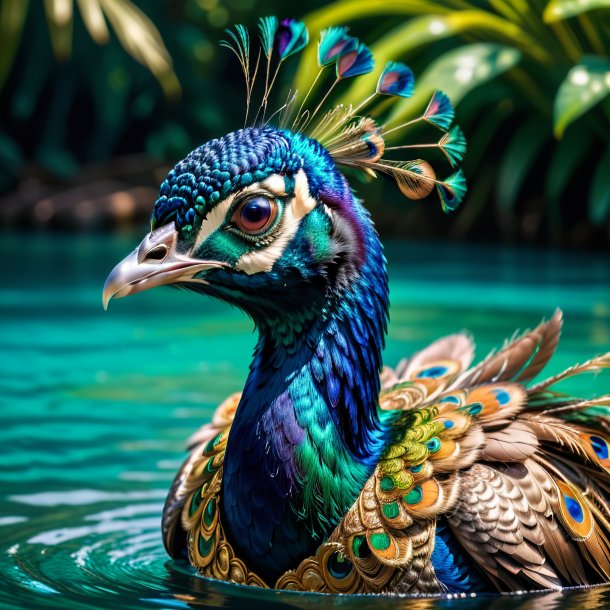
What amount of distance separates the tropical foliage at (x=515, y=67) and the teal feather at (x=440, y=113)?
4.94 meters

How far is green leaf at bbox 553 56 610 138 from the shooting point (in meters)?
9.53

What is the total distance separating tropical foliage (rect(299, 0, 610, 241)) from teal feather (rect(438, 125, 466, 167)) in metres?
4.93

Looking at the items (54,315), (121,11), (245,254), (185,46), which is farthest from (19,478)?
(185,46)

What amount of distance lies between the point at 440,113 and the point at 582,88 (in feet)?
21.5

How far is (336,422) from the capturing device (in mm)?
3516

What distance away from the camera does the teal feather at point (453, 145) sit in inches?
143

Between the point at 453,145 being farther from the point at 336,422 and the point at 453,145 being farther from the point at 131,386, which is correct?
the point at 131,386

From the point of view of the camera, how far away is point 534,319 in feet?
31.8

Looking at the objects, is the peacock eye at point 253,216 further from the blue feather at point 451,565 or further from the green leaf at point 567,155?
the green leaf at point 567,155

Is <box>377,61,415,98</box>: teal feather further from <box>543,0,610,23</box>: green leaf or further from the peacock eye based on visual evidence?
<box>543,0,610,23</box>: green leaf

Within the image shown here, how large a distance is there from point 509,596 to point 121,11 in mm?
12920

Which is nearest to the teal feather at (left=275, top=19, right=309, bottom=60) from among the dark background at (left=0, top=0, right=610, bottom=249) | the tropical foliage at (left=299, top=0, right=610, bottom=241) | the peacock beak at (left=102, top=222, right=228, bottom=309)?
the peacock beak at (left=102, top=222, right=228, bottom=309)

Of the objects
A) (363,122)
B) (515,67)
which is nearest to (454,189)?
(363,122)

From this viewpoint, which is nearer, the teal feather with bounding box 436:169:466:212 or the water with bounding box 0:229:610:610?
the teal feather with bounding box 436:169:466:212
